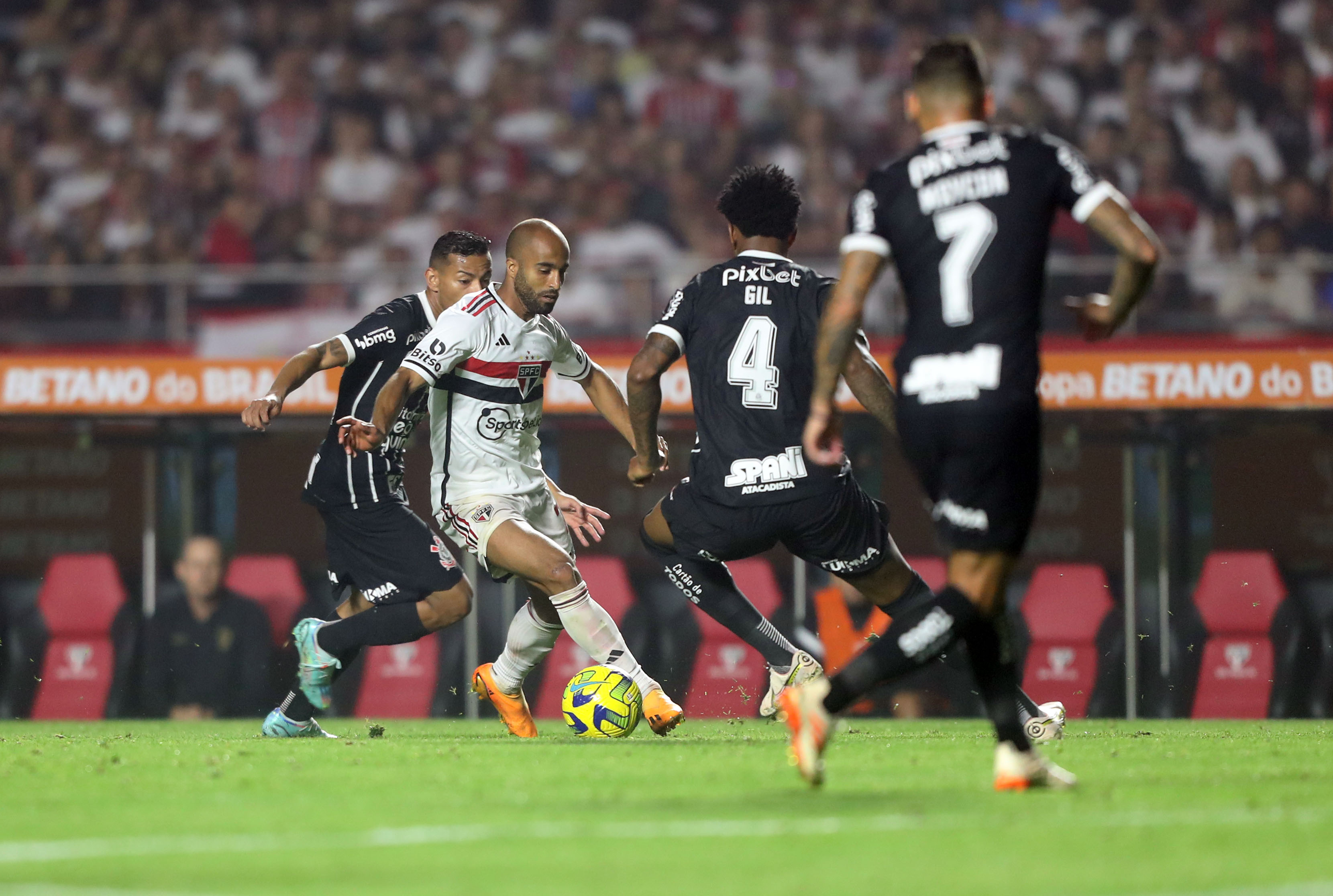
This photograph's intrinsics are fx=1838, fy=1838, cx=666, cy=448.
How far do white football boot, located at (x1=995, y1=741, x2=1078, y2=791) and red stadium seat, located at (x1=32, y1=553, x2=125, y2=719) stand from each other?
27.1 ft

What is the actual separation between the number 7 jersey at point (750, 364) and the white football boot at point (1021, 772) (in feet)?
7.28

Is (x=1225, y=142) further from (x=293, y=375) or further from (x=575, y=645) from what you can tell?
(x=293, y=375)

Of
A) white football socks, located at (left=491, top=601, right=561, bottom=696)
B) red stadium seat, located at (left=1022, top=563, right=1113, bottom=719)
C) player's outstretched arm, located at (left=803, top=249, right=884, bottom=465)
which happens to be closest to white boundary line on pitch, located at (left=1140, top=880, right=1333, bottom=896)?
player's outstretched arm, located at (left=803, top=249, right=884, bottom=465)

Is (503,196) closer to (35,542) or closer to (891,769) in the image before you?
(35,542)

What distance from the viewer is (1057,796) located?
4.72 metres

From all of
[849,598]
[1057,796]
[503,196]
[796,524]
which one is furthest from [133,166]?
[1057,796]

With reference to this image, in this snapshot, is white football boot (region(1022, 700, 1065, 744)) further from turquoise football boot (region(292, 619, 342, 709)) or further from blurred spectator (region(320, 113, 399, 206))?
blurred spectator (region(320, 113, 399, 206))

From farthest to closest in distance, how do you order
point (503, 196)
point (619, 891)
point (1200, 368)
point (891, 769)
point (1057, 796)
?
point (503, 196), point (1200, 368), point (891, 769), point (1057, 796), point (619, 891)

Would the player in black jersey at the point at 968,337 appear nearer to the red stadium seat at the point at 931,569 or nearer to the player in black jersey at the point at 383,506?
the player in black jersey at the point at 383,506

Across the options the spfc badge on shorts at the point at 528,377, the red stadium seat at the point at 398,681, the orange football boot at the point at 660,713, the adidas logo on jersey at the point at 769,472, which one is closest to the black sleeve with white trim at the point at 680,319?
the adidas logo on jersey at the point at 769,472

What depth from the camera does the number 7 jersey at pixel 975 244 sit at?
4.88 m

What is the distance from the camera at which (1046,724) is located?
6.90m

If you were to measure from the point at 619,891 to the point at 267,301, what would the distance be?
9341 millimetres

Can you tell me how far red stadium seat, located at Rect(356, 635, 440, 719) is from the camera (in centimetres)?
1184
